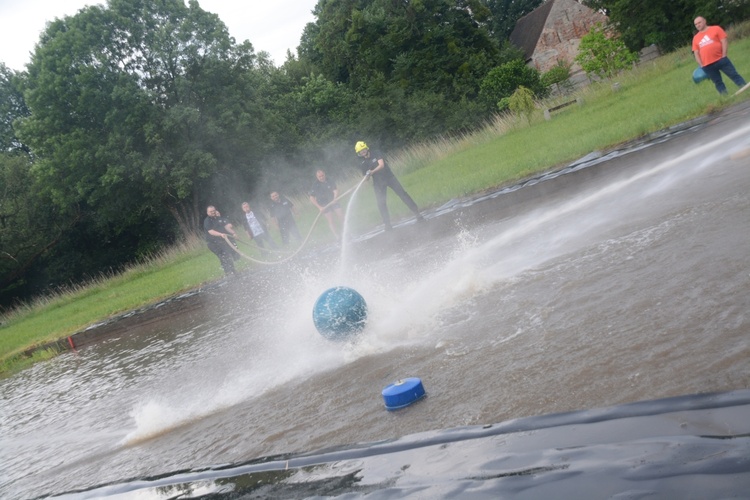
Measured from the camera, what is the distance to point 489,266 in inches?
394

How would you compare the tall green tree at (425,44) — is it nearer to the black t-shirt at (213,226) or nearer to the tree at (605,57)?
the tree at (605,57)

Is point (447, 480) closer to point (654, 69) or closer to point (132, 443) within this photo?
point (132, 443)

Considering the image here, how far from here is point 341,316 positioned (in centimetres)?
850

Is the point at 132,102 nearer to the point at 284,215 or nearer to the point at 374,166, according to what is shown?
the point at 284,215

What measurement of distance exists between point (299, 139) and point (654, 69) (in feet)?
90.2

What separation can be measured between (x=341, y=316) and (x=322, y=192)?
12.7 metres

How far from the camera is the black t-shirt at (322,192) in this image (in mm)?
20797

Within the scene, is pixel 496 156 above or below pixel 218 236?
below

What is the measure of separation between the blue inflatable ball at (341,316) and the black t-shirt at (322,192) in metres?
12.3

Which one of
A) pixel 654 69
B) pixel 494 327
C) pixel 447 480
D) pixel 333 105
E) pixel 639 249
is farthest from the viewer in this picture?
pixel 333 105

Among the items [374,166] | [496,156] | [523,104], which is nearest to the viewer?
[374,166]

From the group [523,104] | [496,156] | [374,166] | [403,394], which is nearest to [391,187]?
[374,166]

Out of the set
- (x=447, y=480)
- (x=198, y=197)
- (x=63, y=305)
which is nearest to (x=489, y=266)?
(x=447, y=480)

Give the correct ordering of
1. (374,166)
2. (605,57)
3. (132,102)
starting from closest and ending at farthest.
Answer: (374,166)
(605,57)
(132,102)
